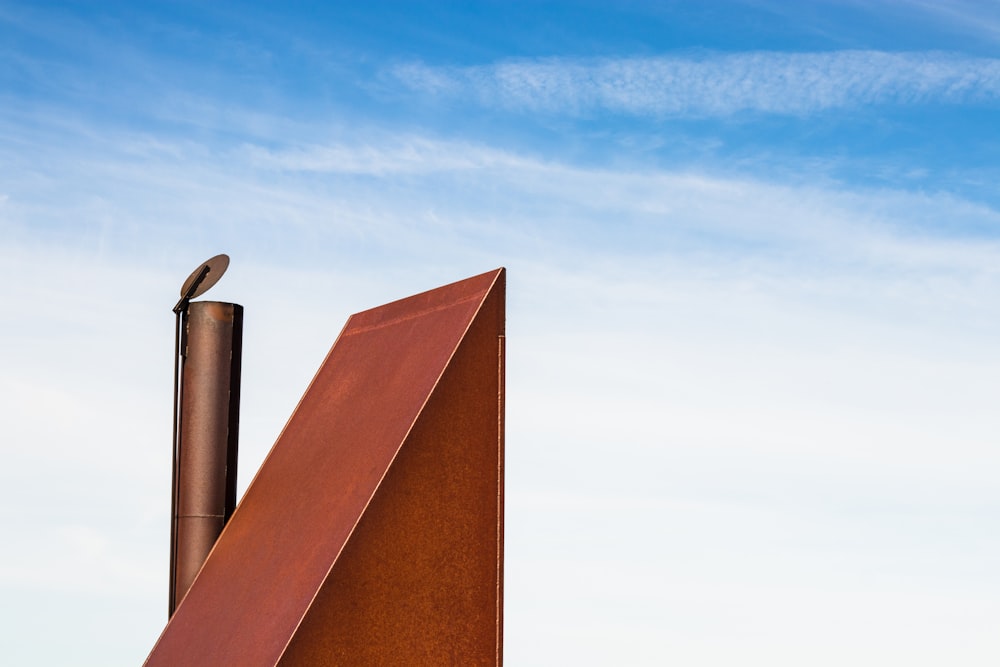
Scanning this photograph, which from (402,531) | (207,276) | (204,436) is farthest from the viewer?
(207,276)

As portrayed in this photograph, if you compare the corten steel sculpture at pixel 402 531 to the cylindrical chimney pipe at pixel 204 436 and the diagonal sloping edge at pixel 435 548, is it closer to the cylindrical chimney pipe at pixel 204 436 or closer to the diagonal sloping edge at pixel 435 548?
the diagonal sloping edge at pixel 435 548

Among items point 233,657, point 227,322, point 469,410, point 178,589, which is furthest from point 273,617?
point 227,322

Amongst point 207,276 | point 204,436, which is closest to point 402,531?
point 204,436

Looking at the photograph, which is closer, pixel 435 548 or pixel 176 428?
pixel 435 548

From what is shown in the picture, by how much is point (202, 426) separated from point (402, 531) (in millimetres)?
2228

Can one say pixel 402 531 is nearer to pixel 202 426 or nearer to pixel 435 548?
pixel 435 548

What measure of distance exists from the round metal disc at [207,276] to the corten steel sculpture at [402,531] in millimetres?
1626

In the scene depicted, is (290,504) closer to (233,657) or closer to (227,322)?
(233,657)

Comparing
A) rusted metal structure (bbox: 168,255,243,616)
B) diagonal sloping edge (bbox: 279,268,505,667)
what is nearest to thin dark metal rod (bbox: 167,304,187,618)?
rusted metal structure (bbox: 168,255,243,616)

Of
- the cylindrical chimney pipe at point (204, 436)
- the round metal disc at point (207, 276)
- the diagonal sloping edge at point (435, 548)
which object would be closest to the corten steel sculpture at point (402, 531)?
the diagonal sloping edge at point (435, 548)

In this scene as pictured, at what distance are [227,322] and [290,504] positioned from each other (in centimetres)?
150

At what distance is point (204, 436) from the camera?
23.6 feet

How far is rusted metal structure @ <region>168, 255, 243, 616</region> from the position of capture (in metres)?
7.11

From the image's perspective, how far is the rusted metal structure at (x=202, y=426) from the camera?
7.11m
